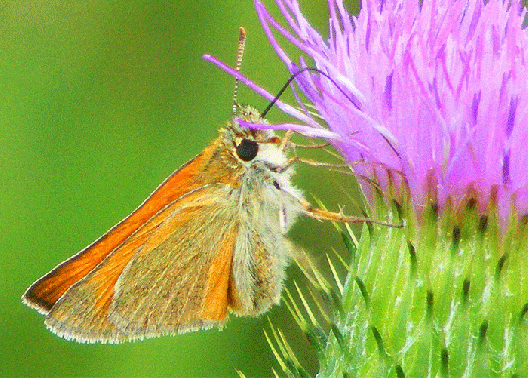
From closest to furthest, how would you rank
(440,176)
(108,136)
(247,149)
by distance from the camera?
(440,176) → (247,149) → (108,136)

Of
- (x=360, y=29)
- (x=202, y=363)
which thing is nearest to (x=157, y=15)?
(x=202, y=363)

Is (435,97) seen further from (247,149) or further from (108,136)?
(108,136)

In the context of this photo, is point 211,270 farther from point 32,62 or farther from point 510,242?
point 32,62

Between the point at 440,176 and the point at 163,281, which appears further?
the point at 163,281

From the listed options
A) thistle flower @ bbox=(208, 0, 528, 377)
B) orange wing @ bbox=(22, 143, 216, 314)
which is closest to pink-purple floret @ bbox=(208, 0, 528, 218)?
thistle flower @ bbox=(208, 0, 528, 377)

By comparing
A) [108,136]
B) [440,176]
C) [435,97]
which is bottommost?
Result: [440,176]

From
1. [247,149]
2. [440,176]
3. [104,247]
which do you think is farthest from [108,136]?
[440,176]

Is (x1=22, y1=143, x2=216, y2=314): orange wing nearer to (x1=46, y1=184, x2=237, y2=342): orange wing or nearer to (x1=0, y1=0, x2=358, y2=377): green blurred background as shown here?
(x1=46, y1=184, x2=237, y2=342): orange wing
